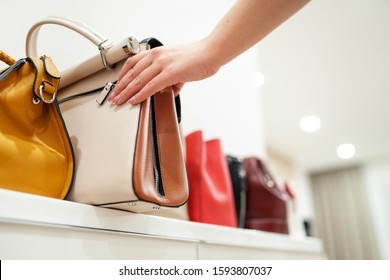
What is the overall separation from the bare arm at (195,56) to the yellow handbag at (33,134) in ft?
0.34

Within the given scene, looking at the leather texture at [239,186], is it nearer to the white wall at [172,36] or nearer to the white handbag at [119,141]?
the white wall at [172,36]

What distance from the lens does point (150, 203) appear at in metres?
0.46

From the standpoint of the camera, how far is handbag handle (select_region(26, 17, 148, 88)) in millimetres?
520

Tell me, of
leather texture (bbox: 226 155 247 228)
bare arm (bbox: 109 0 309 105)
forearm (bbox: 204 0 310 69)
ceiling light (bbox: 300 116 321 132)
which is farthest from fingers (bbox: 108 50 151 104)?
ceiling light (bbox: 300 116 321 132)

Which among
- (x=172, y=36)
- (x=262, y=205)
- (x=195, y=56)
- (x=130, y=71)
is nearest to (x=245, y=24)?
(x=195, y=56)

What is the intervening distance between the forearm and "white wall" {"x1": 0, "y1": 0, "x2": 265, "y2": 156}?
1.29 ft

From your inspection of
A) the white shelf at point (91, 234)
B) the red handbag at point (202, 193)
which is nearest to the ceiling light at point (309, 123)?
the red handbag at point (202, 193)

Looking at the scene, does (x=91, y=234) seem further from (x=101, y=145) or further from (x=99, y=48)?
(x=99, y=48)

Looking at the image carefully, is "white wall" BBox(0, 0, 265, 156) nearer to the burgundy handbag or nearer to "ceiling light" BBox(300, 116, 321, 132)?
the burgundy handbag

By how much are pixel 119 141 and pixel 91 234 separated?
14cm

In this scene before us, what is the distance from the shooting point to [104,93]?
530 millimetres

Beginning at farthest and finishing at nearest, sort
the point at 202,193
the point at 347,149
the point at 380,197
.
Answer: the point at 380,197 < the point at 347,149 < the point at 202,193

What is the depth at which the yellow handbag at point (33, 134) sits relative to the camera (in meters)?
0.42
